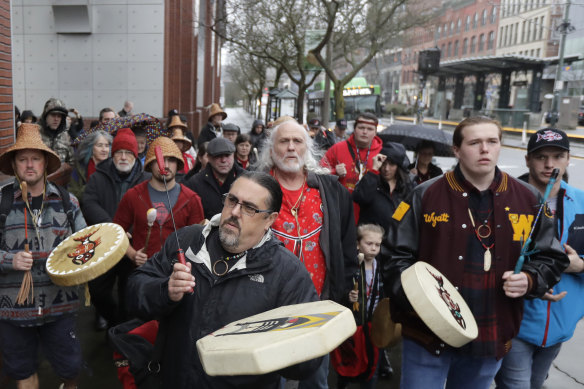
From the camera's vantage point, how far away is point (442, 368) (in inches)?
108

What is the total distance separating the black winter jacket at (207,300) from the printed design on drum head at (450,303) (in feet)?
2.27

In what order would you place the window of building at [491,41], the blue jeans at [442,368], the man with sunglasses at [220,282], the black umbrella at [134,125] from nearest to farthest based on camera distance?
the man with sunglasses at [220,282], the blue jeans at [442,368], the black umbrella at [134,125], the window of building at [491,41]

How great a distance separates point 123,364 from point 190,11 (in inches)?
720

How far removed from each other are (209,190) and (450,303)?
295 centimetres

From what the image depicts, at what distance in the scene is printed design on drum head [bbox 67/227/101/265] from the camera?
3.17 metres

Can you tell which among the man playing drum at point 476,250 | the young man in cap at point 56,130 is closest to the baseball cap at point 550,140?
the man playing drum at point 476,250

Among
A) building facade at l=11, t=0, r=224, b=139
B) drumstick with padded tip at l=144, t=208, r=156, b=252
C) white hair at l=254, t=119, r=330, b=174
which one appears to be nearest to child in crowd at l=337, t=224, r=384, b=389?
white hair at l=254, t=119, r=330, b=174

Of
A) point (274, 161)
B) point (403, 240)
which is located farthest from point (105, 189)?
point (403, 240)

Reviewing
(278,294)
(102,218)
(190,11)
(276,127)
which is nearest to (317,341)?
(278,294)

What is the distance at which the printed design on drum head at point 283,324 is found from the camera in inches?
68.0

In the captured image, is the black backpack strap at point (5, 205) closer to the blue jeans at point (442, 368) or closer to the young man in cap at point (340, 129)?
the blue jeans at point (442, 368)

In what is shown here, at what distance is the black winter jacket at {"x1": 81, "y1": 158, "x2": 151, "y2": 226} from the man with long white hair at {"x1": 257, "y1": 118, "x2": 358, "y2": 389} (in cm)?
183

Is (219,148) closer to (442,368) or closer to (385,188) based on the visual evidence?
(385,188)

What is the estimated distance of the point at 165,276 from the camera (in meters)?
2.34
